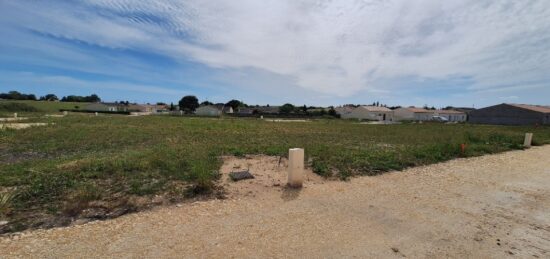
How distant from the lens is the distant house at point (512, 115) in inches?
1875

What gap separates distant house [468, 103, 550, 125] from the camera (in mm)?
47625

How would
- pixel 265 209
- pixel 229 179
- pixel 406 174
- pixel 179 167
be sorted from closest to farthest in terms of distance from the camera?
pixel 265 209 → pixel 229 179 → pixel 179 167 → pixel 406 174

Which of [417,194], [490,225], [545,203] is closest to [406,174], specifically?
[417,194]

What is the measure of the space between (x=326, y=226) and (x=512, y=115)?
61429mm

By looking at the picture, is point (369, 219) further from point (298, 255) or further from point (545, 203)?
point (545, 203)

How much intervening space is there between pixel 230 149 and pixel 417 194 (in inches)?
260

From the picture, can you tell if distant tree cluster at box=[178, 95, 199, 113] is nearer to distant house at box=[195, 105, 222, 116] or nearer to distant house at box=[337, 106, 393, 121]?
distant house at box=[195, 105, 222, 116]

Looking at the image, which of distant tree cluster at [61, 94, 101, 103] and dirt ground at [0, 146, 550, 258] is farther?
distant tree cluster at [61, 94, 101, 103]

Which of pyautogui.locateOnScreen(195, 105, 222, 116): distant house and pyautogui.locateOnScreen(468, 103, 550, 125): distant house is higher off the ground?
pyautogui.locateOnScreen(468, 103, 550, 125): distant house

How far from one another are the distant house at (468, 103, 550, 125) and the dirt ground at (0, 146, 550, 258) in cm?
5415

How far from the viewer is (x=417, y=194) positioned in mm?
6297

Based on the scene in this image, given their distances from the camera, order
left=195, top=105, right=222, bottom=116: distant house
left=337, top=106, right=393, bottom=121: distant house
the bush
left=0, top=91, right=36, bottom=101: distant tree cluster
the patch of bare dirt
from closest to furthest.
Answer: the patch of bare dirt < the bush < left=337, top=106, right=393, bottom=121: distant house < left=195, top=105, right=222, bottom=116: distant house < left=0, top=91, right=36, bottom=101: distant tree cluster

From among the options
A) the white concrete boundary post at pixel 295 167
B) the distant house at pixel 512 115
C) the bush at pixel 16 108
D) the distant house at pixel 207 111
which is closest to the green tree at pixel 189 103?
the distant house at pixel 207 111

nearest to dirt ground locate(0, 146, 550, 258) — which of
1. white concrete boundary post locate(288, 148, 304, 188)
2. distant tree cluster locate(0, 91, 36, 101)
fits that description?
white concrete boundary post locate(288, 148, 304, 188)
